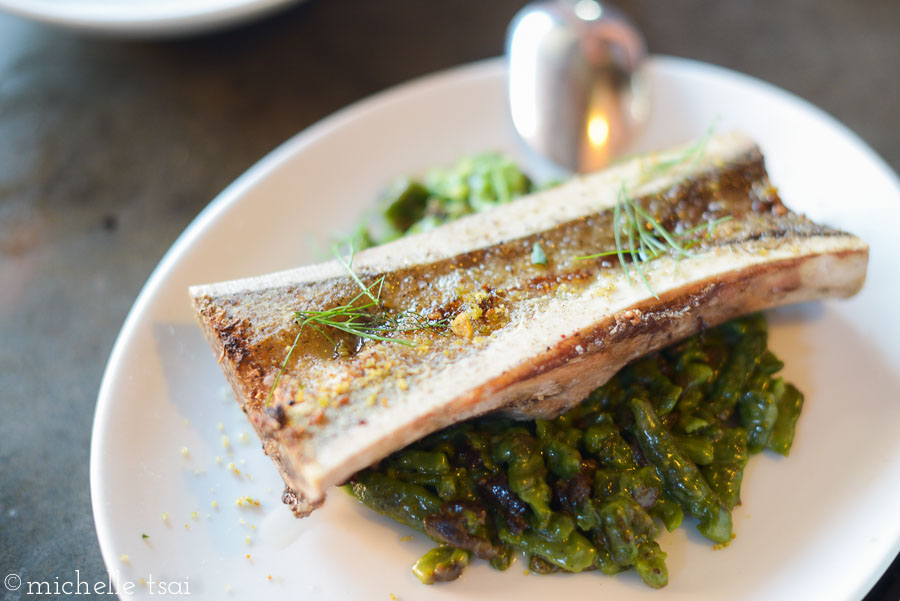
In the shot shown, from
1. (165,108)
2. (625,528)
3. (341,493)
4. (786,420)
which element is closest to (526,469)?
(625,528)

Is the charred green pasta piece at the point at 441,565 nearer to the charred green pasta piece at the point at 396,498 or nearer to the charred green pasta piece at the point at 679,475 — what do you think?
the charred green pasta piece at the point at 396,498

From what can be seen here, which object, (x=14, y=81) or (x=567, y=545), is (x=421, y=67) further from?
(x=567, y=545)

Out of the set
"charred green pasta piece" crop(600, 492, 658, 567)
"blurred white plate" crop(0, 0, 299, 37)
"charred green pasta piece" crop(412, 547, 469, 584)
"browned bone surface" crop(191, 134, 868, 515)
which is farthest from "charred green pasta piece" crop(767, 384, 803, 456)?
"blurred white plate" crop(0, 0, 299, 37)

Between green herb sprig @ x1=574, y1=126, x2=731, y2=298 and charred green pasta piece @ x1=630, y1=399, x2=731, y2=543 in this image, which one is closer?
charred green pasta piece @ x1=630, y1=399, x2=731, y2=543

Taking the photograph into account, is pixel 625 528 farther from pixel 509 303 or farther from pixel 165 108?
pixel 165 108

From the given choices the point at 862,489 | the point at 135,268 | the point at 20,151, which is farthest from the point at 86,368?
the point at 862,489

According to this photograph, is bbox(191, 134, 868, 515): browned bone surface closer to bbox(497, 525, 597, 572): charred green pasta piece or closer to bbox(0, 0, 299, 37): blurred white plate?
bbox(497, 525, 597, 572): charred green pasta piece

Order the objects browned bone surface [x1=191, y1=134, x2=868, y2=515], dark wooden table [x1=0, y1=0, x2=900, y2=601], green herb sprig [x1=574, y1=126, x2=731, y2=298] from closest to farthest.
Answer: browned bone surface [x1=191, y1=134, x2=868, y2=515] → green herb sprig [x1=574, y1=126, x2=731, y2=298] → dark wooden table [x1=0, y1=0, x2=900, y2=601]
